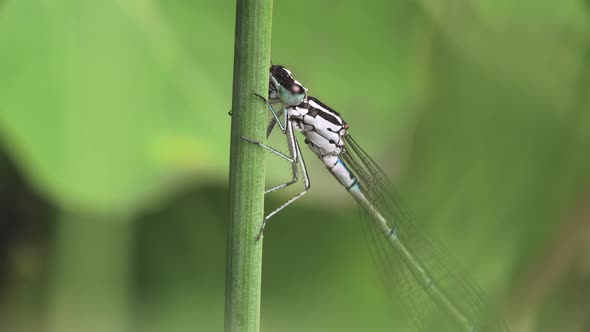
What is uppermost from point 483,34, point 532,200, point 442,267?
point 483,34

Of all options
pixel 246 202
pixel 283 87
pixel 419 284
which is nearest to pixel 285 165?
pixel 283 87

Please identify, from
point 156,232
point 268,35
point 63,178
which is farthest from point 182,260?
point 268,35

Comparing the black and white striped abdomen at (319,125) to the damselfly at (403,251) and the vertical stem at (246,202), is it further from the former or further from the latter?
the vertical stem at (246,202)

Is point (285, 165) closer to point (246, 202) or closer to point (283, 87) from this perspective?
point (283, 87)

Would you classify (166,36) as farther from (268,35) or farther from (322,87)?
(268,35)

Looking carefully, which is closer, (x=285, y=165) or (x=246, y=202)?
(x=246, y=202)

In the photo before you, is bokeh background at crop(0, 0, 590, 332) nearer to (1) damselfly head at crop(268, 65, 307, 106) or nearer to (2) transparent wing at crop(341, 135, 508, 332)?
(2) transparent wing at crop(341, 135, 508, 332)

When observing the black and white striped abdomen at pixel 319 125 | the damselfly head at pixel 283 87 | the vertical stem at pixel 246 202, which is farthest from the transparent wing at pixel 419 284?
the vertical stem at pixel 246 202
